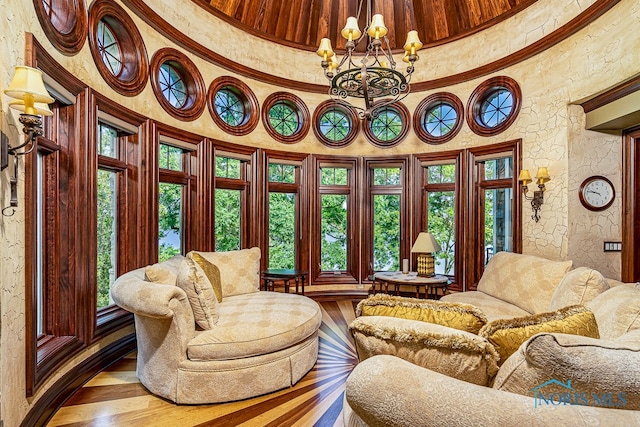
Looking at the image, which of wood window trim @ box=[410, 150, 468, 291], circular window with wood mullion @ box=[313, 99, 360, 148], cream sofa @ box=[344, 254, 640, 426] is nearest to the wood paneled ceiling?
circular window with wood mullion @ box=[313, 99, 360, 148]

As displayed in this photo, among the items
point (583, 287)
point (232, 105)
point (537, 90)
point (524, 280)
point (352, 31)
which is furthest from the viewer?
point (232, 105)

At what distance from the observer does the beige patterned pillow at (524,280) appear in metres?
2.97

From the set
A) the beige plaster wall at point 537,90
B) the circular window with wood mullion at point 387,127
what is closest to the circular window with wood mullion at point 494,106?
the beige plaster wall at point 537,90

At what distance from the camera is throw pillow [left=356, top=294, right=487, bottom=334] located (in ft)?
4.55

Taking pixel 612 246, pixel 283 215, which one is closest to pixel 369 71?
pixel 283 215

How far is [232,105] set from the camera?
16.2ft

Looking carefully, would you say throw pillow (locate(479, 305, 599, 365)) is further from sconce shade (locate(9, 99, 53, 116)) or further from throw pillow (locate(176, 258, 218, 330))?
sconce shade (locate(9, 99, 53, 116))

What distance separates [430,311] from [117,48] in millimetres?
3799

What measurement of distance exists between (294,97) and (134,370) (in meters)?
4.15

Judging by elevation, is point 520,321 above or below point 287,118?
below

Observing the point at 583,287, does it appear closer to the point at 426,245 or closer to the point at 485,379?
the point at 485,379

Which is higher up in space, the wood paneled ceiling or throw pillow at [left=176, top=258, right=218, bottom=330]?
the wood paneled ceiling

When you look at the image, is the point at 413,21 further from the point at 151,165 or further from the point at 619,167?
the point at 151,165

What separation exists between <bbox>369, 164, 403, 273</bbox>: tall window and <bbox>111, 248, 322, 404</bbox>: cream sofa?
3.00m
